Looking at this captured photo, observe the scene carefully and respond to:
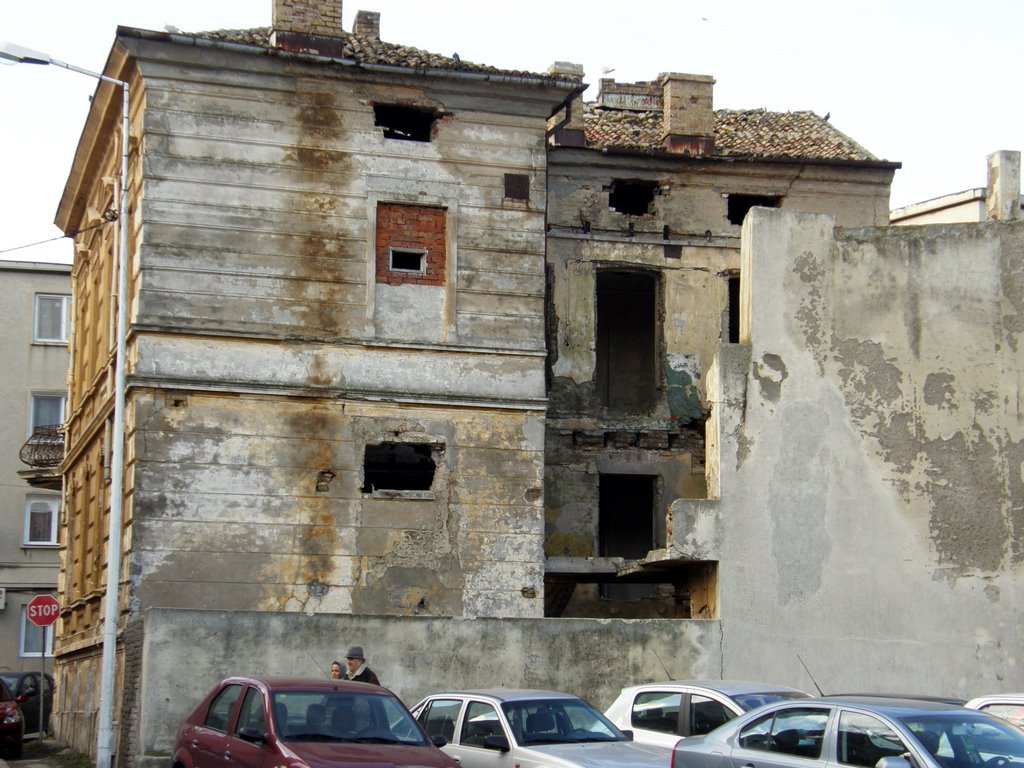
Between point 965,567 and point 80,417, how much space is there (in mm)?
18206

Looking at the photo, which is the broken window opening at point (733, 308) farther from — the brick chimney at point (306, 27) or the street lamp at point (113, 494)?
the street lamp at point (113, 494)

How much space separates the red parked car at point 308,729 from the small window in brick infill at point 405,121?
43.4 ft

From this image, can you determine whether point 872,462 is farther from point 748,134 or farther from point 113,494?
point 113,494

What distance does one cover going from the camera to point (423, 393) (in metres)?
23.5

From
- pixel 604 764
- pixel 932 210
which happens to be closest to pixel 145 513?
pixel 604 764

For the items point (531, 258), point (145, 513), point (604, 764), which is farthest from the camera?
point (531, 258)

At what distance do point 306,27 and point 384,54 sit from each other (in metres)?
1.41

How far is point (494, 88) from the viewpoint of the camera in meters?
24.7

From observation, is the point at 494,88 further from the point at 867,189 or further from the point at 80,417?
the point at 80,417

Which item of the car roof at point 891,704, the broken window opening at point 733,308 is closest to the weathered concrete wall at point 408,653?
the car roof at point 891,704

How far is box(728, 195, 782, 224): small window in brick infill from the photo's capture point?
28.7 m

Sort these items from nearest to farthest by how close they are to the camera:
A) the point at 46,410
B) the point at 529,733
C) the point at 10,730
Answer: the point at 529,733 < the point at 10,730 < the point at 46,410

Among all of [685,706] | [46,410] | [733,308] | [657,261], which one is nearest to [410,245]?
[657,261]

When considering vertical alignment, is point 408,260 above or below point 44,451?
above
